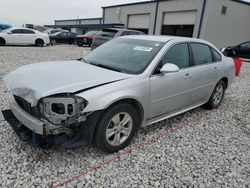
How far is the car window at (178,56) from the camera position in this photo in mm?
3266

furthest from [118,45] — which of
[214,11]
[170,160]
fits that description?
[214,11]

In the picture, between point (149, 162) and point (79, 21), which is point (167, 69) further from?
point (79, 21)

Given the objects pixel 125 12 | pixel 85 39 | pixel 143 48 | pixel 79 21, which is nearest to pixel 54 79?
pixel 143 48

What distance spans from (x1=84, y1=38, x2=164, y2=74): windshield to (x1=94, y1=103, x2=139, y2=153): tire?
1.91 feet

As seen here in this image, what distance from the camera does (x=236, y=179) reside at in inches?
100

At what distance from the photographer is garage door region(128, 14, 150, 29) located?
2333 cm

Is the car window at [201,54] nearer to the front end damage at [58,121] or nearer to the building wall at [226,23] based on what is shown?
the front end damage at [58,121]

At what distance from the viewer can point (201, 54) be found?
4059mm

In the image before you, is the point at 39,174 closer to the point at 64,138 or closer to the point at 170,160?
the point at 64,138

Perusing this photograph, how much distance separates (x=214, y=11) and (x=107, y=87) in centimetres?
1812

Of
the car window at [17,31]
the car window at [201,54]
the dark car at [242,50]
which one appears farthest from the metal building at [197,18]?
the car window at [201,54]

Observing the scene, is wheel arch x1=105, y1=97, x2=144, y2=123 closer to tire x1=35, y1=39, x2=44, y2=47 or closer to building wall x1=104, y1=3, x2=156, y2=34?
tire x1=35, y1=39, x2=44, y2=47

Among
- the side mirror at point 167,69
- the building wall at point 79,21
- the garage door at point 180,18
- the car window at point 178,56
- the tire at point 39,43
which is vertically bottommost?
the tire at point 39,43

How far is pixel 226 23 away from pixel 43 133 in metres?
20.7
